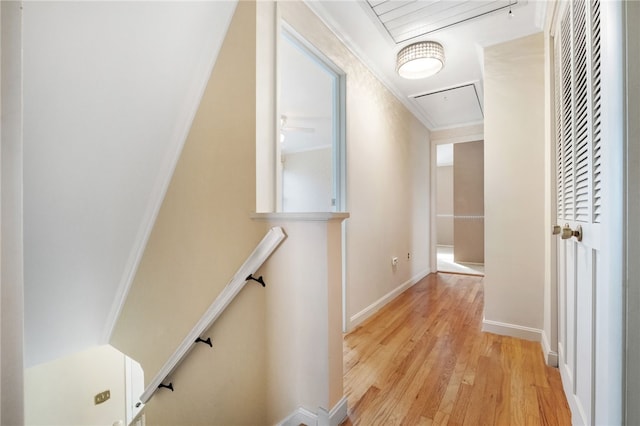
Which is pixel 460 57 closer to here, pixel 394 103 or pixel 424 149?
pixel 394 103

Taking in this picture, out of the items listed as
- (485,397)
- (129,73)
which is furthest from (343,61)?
(485,397)

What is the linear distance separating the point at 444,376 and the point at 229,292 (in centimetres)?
146

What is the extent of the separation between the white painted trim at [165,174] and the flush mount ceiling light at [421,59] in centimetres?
146

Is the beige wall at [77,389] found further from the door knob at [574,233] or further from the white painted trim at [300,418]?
the door knob at [574,233]

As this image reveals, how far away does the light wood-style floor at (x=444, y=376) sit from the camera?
1414mm

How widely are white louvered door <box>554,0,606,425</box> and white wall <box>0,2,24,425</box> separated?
1.29 metres

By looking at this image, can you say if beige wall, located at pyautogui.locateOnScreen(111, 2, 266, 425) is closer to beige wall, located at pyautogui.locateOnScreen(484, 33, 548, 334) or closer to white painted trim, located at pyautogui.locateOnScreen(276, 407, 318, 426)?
white painted trim, located at pyautogui.locateOnScreen(276, 407, 318, 426)

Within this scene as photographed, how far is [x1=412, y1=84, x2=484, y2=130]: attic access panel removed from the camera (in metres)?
3.40


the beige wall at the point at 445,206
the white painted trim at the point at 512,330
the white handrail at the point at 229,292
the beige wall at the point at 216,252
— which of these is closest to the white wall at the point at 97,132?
the beige wall at the point at 216,252

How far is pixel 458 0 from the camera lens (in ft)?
6.53

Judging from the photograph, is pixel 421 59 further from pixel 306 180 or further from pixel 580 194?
pixel 306 180

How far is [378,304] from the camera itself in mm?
2953

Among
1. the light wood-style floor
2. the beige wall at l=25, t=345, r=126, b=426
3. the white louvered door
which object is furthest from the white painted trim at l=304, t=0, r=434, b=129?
the beige wall at l=25, t=345, r=126, b=426

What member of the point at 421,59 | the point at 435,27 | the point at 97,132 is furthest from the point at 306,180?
the point at 97,132
